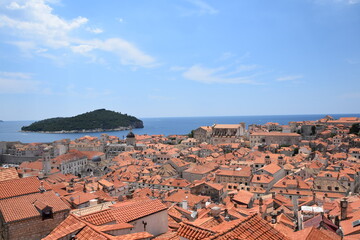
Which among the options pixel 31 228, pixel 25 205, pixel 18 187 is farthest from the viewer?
pixel 18 187

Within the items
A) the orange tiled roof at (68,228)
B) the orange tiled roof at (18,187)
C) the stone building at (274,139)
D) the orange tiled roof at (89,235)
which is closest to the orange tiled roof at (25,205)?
the orange tiled roof at (18,187)

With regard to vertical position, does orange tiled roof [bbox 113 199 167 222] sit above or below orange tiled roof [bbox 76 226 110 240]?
below

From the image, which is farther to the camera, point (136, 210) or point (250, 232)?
point (136, 210)

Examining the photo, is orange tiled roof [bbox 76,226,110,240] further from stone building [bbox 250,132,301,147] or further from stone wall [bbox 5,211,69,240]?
stone building [bbox 250,132,301,147]

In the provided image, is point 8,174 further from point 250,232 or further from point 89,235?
point 250,232

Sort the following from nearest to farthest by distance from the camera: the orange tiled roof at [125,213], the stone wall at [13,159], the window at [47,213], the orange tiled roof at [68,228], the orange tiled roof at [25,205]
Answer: the orange tiled roof at [68,228]
the orange tiled roof at [125,213]
the orange tiled roof at [25,205]
the window at [47,213]
the stone wall at [13,159]

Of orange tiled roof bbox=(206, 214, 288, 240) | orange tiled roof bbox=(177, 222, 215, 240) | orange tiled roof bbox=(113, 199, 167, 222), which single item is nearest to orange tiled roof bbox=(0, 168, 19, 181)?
orange tiled roof bbox=(113, 199, 167, 222)

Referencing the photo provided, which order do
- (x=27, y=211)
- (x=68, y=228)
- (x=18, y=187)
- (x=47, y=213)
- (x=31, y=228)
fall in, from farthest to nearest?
(x=18, y=187), (x=47, y=213), (x=27, y=211), (x=31, y=228), (x=68, y=228)

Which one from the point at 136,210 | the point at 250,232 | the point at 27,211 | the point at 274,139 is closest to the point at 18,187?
the point at 27,211

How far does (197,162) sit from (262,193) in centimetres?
2729

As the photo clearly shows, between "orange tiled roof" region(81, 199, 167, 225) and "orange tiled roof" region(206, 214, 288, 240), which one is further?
"orange tiled roof" region(81, 199, 167, 225)

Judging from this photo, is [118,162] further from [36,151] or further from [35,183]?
[35,183]

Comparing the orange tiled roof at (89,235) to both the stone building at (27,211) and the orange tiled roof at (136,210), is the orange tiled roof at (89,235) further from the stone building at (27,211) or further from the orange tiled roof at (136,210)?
the stone building at (27,211)

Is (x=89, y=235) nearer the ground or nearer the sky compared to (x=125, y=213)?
nearer the sky
